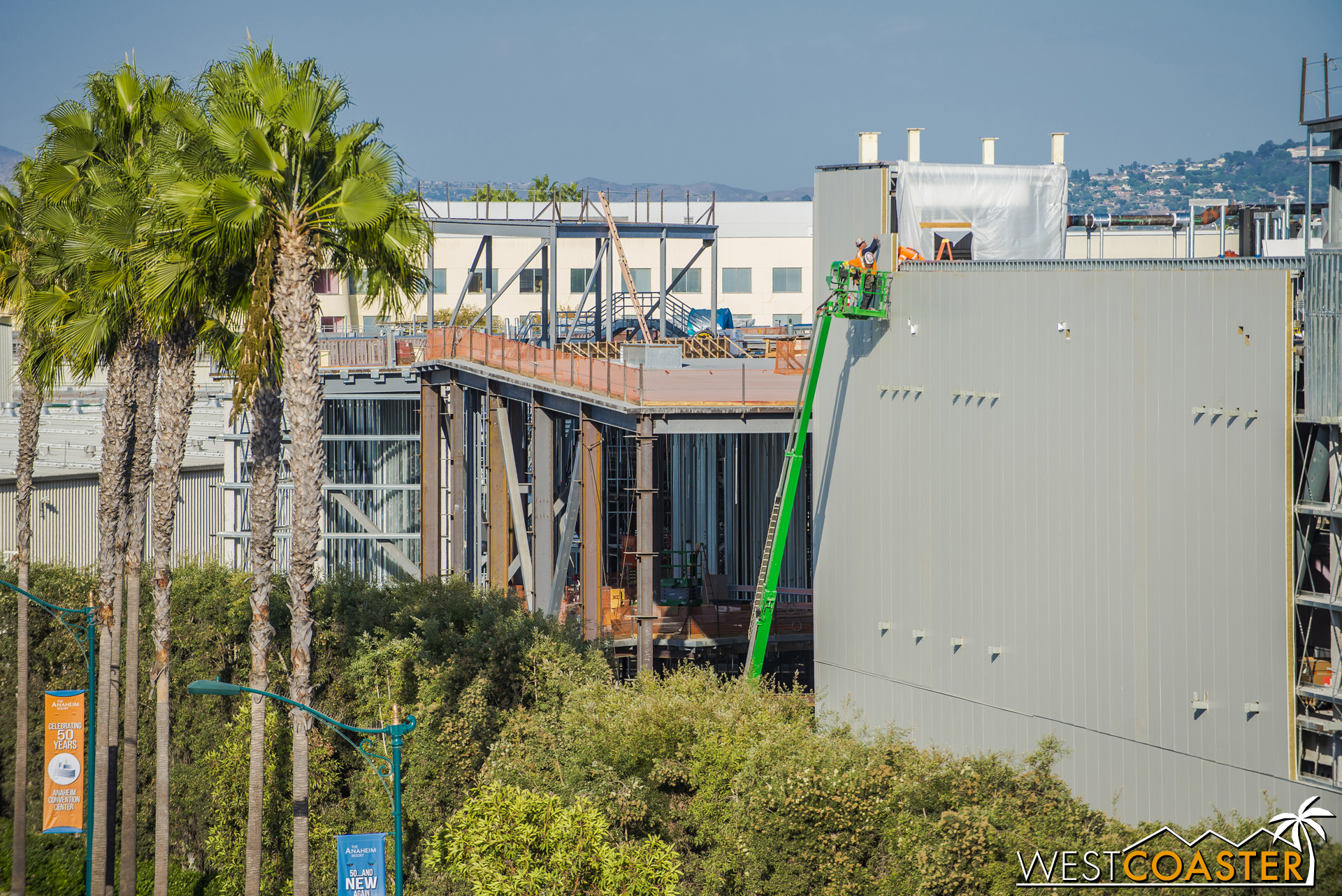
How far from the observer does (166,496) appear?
2367 cm

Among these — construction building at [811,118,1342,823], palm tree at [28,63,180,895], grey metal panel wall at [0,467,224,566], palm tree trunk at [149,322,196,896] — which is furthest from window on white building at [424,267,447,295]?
palm tree trunk at [149,322,196,896]

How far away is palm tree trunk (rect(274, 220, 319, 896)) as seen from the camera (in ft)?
58.3

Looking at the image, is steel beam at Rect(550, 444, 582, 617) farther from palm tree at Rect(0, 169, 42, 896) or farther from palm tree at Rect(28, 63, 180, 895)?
palm tree at Rect(0, 169, 42, 896)

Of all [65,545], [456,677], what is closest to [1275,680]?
[456,677]

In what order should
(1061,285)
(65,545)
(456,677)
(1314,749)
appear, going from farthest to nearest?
(65,545) → (456,677) → (1061,285) → (1314,749)

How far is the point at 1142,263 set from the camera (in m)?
19.5

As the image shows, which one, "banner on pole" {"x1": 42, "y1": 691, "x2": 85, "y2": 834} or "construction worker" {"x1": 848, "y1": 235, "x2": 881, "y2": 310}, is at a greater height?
"construction worker" {"x1": 848, "y1": 235, "x2": 881, "y2": 310}

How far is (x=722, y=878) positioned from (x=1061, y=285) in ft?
33.9

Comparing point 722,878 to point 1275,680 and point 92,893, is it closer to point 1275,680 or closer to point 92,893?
point 1275,680

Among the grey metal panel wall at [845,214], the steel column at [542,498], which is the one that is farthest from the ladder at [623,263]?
the grey metal panel wall at [845,214]

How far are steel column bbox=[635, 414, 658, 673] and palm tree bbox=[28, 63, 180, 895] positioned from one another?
9.78 metres

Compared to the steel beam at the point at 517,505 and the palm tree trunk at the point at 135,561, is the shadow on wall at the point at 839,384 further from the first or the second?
the palm tree trunk at the point at 135,561

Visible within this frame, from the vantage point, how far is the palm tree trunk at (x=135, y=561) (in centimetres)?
2575

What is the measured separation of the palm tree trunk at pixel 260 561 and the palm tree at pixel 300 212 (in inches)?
48.0
